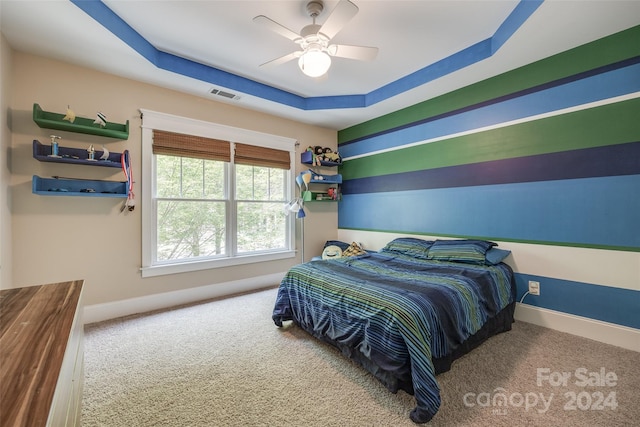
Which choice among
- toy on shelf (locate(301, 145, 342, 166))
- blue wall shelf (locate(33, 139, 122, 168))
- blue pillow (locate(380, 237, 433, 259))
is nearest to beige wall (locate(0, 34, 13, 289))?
blue wall shelf (locate(33, 139, 122, 168))

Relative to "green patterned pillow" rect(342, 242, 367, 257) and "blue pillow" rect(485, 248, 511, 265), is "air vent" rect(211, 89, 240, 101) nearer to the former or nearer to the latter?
"green patterned pillow" rect(342, 242, 367, 257)

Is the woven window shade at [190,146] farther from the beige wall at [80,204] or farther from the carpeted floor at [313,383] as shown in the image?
the carpeted floor at [313,383]

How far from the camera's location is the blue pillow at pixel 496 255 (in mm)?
2672

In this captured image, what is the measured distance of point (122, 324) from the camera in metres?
2.73

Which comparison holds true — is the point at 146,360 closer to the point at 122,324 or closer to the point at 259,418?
the point at 122,324

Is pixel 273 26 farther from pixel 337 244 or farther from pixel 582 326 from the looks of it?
pixel 582 326

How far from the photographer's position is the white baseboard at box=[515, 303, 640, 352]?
7.27ft

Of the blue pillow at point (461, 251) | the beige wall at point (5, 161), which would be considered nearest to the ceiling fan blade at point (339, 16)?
the blue pillow at point (461, 251)

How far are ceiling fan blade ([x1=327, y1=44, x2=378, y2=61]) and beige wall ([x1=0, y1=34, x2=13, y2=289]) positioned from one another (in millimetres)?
2758

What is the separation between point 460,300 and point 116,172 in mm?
3620

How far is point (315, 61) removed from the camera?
6.67 feet

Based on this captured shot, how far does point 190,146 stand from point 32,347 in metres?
3.03

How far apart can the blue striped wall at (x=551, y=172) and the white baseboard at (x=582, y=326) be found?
0.19 feet

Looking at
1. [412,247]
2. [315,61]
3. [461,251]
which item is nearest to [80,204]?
[315,61]
